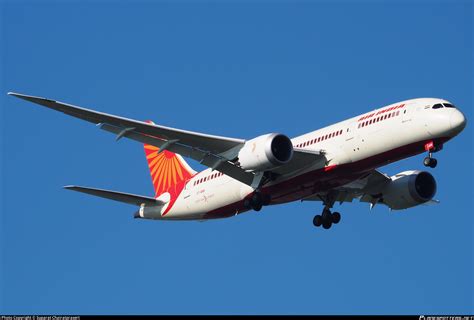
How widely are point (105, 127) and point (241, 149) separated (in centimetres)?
615

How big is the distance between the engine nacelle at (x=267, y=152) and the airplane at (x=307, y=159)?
0.04 m

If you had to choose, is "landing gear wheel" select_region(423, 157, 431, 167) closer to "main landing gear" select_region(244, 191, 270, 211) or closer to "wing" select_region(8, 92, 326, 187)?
"wing" select_region(8, 92, 326, 187)

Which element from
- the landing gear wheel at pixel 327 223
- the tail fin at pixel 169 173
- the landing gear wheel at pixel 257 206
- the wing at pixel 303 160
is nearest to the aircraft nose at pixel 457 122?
the wing at pixel 303 160

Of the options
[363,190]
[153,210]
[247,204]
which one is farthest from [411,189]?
[153,210]

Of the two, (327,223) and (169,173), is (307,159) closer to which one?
(327,223)

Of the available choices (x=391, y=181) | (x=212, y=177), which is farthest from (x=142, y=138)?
(x=391, y=181)

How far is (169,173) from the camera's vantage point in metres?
55.1

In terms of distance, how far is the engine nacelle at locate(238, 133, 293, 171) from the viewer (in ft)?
148

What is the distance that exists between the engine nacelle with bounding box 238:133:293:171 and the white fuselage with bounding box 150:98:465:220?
1749mm

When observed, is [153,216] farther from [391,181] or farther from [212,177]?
[391,181]

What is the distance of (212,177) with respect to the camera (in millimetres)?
50688

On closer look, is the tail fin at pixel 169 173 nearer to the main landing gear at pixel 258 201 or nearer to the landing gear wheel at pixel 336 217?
the main landing gear at pixel 258 201

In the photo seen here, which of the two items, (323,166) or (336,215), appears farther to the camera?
(336,215)

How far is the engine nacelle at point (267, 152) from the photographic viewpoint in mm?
45219
